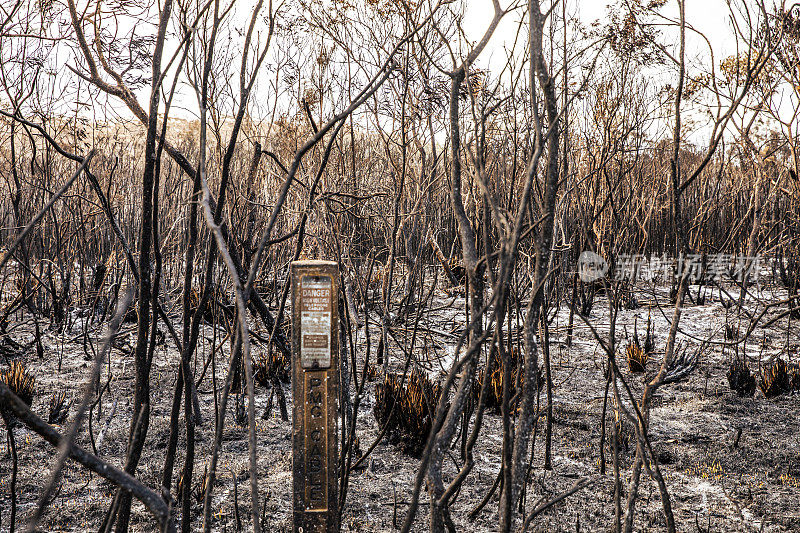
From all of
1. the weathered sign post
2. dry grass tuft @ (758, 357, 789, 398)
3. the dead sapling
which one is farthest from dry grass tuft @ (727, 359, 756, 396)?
the weathered sign post

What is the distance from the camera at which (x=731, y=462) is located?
2.73m

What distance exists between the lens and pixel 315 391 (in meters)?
1.47

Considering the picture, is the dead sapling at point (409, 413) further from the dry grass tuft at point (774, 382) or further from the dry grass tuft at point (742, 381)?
the dry grass tuft at point (774, 382)

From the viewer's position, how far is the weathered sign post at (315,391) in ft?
4.74

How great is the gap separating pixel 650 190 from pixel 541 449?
530cm

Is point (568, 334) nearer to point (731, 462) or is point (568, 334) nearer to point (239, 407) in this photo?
point (731, 462)

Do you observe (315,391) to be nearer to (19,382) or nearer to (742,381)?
(19,382)

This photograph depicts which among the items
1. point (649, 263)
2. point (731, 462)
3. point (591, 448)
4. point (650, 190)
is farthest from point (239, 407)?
point (649, 263)

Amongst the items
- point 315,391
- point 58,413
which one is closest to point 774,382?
point 315,391

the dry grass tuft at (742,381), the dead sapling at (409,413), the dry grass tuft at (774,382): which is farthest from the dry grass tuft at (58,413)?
the dry grass tuft at (774,382)

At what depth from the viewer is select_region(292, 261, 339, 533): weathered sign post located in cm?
145

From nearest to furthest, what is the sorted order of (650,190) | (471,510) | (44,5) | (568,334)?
(471,510) < (44,5) < (568,334) < (650,190)

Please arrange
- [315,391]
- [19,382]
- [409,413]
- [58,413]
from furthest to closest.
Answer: [19,382] → [58,413] → [409,413] → [315,391]

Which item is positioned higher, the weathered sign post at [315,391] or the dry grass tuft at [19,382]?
the weathered sign post at [315,391]
